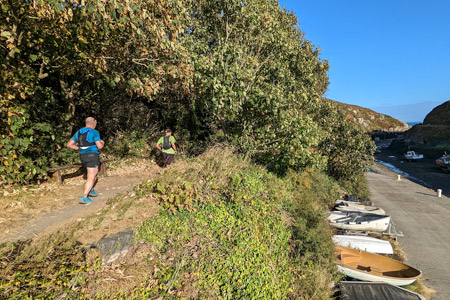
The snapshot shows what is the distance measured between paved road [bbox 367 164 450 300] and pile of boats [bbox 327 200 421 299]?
5.39ft

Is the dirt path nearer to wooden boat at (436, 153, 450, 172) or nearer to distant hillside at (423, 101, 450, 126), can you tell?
wooden boat at (436, 153, 450, 172)

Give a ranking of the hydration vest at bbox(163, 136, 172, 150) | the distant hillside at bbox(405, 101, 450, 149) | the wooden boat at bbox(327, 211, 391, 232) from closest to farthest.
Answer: the hydration vest at bbox(163, 136, 172, 150), the wooden boat at bbox(327, 211, 391, 232), the distant hillside at bbox(405, 101, 450, 149)

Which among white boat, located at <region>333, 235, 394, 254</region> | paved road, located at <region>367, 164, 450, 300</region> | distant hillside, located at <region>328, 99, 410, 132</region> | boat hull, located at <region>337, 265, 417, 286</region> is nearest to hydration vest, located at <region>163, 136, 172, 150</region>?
boat hull, located at <region>337, 265, 417, 286</region>

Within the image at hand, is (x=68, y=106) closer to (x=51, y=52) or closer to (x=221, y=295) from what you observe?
(x=51, y=52)

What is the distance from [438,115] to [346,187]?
277 ft

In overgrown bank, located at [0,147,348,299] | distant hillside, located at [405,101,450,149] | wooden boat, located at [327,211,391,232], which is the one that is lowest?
wooden boat, located at [327,211,391,232]

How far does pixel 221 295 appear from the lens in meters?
5.07

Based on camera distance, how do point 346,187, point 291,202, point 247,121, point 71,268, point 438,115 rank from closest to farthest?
point 71,268 < point 291,202 < point 247,121 < point 346,187 < point 438,115

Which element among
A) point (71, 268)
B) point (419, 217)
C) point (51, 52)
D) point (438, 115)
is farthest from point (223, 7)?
point (438, 115)

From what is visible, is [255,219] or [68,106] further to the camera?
[68,106]

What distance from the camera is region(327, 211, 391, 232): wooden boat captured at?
43.8ft

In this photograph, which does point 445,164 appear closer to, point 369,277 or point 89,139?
point 369,277

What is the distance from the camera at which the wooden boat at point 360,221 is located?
43.8ft

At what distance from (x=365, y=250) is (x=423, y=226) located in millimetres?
9373
